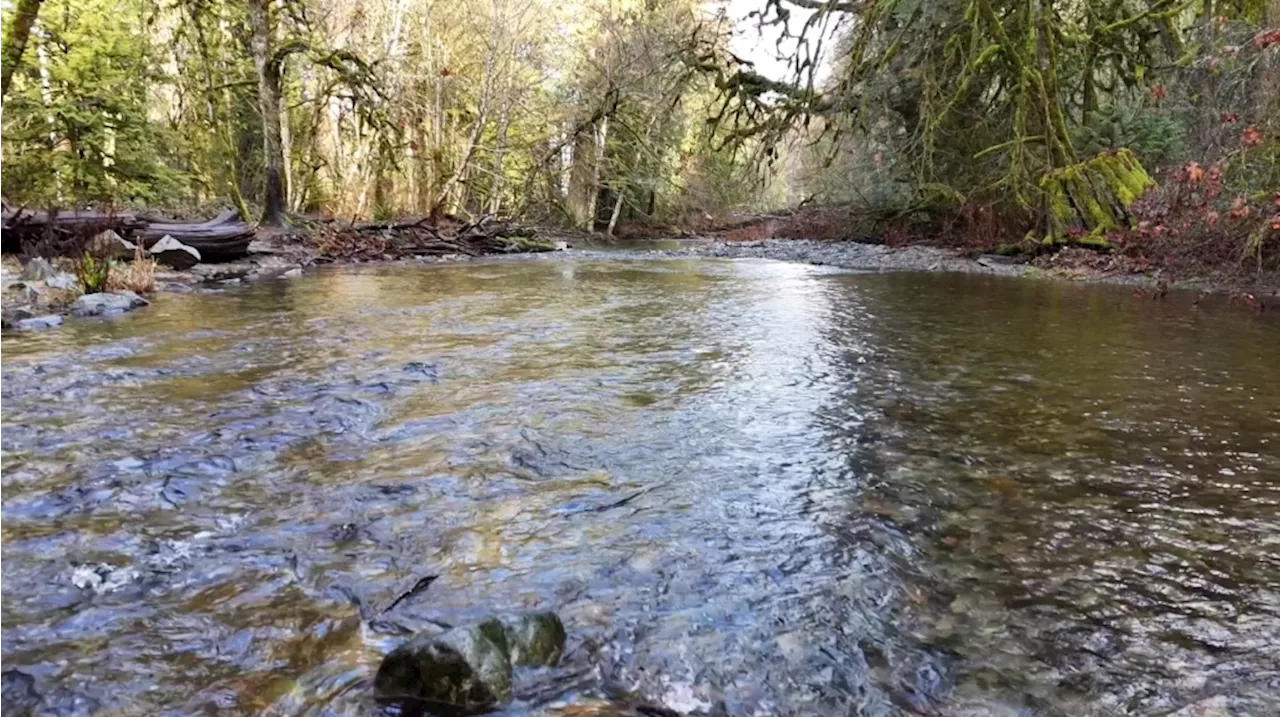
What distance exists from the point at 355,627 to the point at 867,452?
2.31m

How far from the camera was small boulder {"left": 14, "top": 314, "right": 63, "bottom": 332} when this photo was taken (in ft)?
21.8

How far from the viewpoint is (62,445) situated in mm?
3559

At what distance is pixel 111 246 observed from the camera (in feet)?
32.5

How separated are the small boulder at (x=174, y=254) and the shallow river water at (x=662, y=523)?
5.51m

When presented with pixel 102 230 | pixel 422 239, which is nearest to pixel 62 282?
pixel 102 230

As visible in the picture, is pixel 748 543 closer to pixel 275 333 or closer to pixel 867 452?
pixel 867 452

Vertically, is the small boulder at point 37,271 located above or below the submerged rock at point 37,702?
above

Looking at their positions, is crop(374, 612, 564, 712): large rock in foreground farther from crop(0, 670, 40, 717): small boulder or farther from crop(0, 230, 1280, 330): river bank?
crop(0, 230, 1280, 330): river bank

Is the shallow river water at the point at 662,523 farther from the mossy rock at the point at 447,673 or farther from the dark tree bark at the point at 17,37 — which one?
the dark tree bark at the point at 17,37

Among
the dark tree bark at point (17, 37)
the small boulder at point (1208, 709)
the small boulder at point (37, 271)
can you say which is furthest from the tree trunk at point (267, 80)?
the small boulder at point (1208, 709)

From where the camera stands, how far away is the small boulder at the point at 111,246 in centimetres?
949

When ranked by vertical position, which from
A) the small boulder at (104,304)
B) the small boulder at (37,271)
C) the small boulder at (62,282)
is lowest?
the small boulder at (104,304)

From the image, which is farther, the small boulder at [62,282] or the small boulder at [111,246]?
the small boulder at [111,246]

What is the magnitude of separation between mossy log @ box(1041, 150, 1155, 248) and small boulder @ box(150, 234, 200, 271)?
11.9 meters
